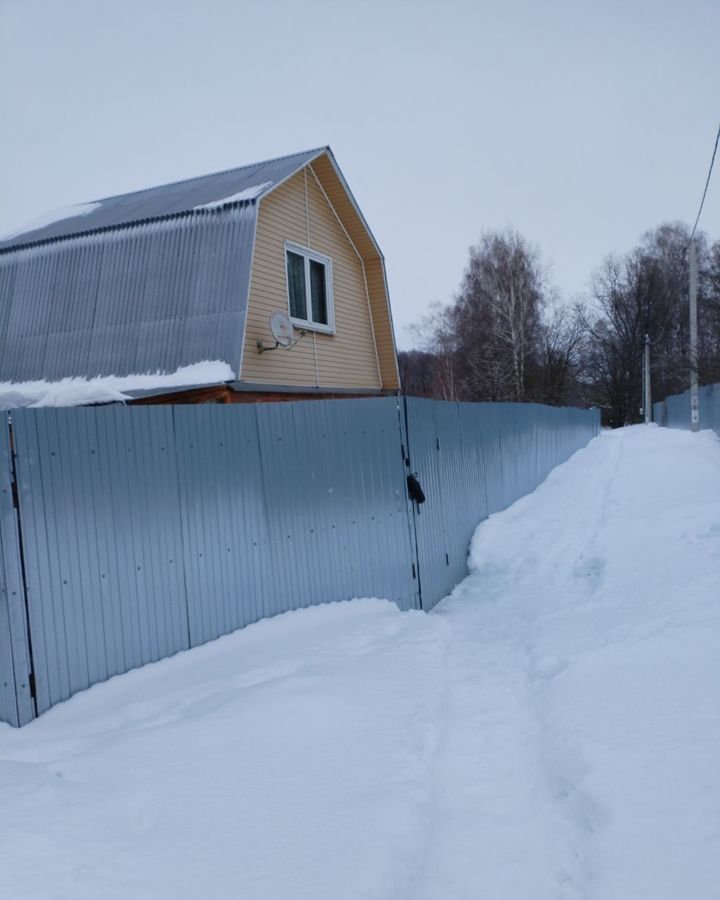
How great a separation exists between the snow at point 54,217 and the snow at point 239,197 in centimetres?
413

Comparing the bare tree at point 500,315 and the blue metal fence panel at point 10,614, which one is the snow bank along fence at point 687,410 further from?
the blue metal fence panel at point 10,614

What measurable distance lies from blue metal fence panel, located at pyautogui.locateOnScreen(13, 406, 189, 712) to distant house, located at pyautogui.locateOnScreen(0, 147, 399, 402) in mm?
4532

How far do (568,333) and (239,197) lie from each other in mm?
35550

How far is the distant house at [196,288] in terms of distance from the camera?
29.3ft

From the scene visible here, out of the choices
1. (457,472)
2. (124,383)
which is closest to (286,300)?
(124,383)

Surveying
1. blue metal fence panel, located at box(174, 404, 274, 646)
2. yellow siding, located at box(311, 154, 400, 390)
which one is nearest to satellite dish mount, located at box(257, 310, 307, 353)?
yellow siding, located at box(311, 154, 400, 390)

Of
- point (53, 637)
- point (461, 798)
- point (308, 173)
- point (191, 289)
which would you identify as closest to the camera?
point (461, 798)

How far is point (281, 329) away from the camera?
9039 mm

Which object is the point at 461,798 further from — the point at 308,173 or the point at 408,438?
the point at 308,173

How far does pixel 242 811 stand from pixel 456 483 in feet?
18.5

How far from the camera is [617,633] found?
4.79 metres

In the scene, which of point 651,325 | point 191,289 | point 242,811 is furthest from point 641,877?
point 651,325

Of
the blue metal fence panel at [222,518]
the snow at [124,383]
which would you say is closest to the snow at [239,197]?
the snow at [124,383]

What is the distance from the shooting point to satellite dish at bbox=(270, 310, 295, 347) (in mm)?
8914
